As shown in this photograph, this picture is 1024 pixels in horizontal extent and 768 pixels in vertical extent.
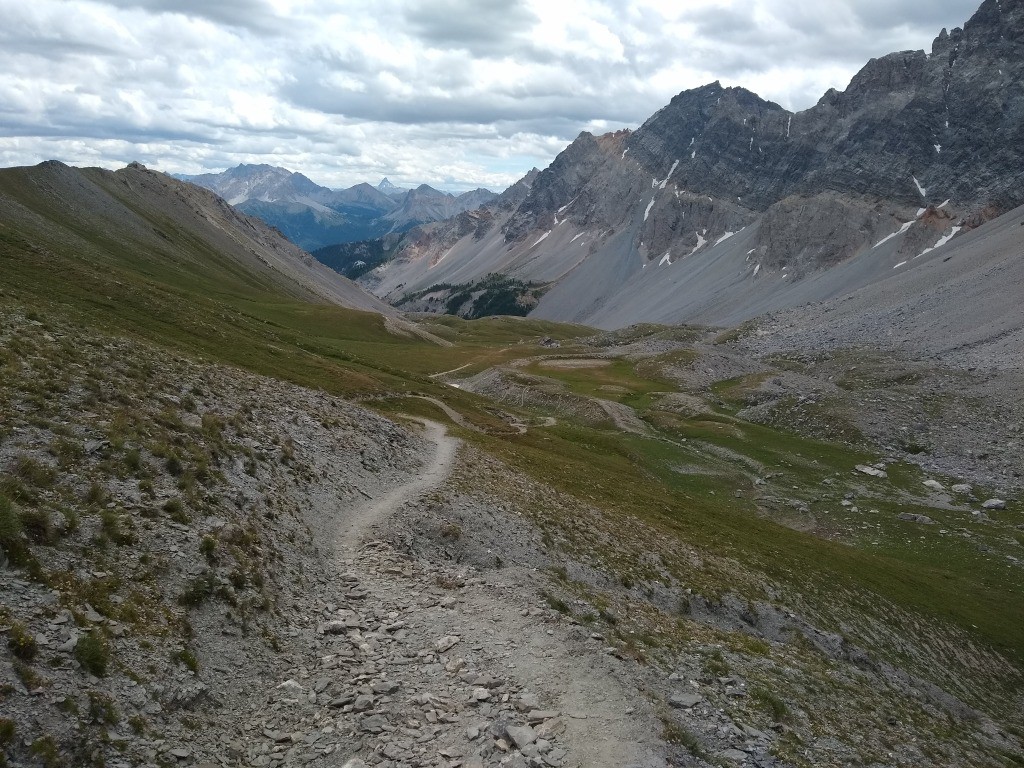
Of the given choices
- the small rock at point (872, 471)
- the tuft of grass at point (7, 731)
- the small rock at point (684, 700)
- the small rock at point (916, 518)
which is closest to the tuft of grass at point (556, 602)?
the small rock at point (684, 700)

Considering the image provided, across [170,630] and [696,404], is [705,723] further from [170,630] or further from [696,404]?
[696,404]

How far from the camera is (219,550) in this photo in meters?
20.7

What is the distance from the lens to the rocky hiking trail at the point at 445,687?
52.5 ft

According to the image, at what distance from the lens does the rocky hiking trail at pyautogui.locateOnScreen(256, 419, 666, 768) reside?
16.0 meters

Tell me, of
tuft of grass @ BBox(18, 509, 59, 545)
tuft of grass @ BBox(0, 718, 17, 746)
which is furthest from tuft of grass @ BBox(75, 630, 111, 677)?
tuft of grass @ BBox(18, 509, 59, 545)

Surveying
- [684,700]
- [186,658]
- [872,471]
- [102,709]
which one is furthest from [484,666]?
[872,471]

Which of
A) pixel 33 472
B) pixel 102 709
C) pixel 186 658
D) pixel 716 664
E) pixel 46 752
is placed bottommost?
pixel 716 664

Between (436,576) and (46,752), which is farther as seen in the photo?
(436,576)

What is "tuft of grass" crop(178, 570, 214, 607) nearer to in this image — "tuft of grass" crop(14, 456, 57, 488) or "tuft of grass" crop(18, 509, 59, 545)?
"tuft of grass" crop(18, 509, 59, 545)

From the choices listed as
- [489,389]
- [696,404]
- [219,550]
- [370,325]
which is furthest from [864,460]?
[370,325]

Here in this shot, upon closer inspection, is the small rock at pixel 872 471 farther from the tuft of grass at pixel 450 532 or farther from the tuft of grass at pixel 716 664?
the tuft of grass at pixel 450 532

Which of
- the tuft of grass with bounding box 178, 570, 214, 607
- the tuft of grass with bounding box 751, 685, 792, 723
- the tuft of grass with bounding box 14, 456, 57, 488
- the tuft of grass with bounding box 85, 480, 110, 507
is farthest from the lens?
the tuft of grass with bounding box 751, 685, 792, 723

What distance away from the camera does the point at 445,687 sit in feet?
60.5

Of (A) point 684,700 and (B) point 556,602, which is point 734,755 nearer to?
(A) point 684,700
